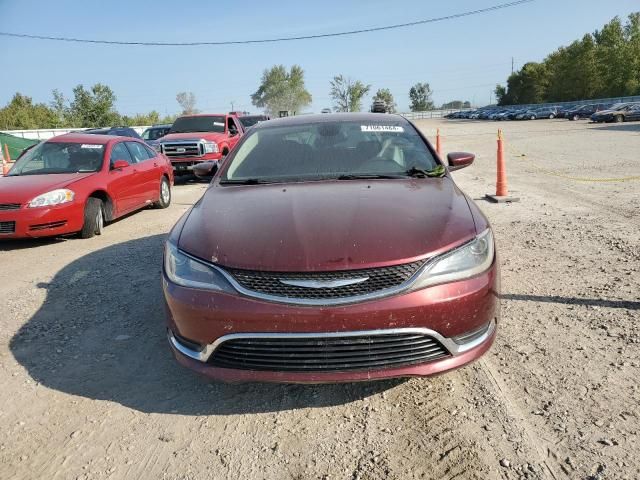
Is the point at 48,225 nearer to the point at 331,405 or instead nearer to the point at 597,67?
the point at 331,405

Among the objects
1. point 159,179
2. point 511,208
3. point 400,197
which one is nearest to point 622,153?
point 511,208

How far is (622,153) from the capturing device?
1549 centimetres

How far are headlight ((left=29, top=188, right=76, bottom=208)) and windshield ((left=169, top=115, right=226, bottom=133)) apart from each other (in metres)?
8.52

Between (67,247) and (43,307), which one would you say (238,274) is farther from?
(67,247)

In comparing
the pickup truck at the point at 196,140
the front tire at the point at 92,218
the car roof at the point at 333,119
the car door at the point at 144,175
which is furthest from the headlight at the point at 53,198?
the pickup truck at the point at 196,140

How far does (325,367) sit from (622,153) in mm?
16202

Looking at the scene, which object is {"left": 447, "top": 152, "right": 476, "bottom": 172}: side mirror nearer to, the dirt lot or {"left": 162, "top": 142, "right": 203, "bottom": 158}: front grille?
the dirt lot

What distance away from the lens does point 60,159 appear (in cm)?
789

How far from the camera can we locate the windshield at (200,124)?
15156 millimetres

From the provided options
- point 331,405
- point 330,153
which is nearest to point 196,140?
point 330,153

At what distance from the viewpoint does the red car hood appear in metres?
6.64

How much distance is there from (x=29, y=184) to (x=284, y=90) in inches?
4811

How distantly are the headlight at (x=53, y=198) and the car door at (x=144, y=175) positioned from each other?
179 cm

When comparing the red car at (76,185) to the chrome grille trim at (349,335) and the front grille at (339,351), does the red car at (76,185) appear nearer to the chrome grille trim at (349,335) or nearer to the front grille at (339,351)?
the chrome grille trim at (349,335)
